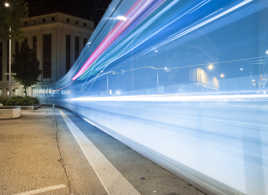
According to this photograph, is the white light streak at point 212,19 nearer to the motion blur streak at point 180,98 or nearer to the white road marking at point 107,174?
the motion blur streak at point 180,98

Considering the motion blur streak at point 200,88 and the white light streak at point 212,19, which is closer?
the motion blur streak at point 200,88

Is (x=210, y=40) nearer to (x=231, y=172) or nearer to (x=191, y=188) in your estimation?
(x=231, y=172)

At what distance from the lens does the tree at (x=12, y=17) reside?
38.3 feet

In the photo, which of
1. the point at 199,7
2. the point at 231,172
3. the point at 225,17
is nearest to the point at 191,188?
the point at 231,172

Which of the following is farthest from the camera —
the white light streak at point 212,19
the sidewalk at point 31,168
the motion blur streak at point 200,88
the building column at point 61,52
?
the building column at point 61,52

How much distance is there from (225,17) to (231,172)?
191 cm

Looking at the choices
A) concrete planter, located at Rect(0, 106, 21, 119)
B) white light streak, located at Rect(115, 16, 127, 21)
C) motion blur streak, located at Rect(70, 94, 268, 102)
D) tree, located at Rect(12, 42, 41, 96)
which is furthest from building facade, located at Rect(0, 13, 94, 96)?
motion blur streak, located at Rect(70, 94, 268, 102)

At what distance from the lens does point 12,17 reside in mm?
12328

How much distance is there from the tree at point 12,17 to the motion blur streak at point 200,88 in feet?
26.6

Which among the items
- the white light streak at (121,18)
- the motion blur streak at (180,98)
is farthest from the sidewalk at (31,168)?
the white light streak at (121,18)

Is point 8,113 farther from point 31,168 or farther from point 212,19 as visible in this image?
point 212,19

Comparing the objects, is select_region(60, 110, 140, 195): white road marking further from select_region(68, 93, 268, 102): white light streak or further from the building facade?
the building facade

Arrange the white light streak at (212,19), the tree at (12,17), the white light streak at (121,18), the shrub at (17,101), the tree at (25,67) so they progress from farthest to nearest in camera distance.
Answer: the tree at (25,67), the shrub at (17,101), the tree at (12,17), the white light streak at (121,18), the white light streak at (212,19)

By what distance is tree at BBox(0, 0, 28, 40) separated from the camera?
38.3ft
